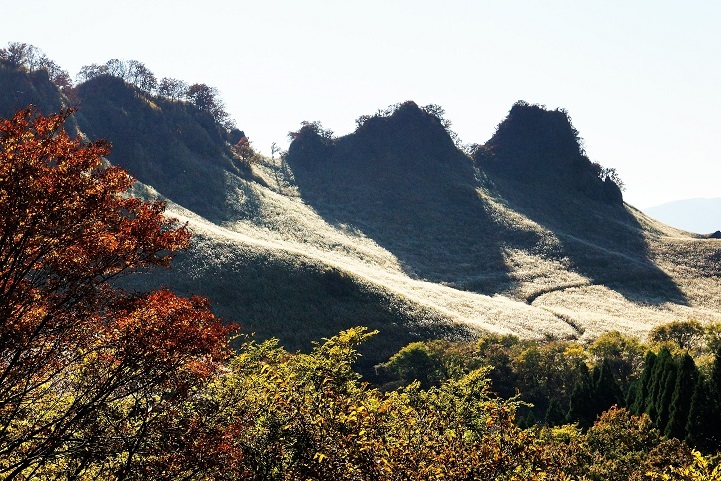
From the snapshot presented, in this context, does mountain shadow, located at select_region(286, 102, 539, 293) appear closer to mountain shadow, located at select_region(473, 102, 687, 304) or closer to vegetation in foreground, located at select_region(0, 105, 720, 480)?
mountain shadow, located at select_region(473, 102, 687, 304)

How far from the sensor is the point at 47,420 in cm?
1565

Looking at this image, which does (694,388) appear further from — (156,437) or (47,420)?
(47,420)

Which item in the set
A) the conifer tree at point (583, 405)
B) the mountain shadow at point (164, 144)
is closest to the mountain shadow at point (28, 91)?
the mountain shadow at point (164, 144)

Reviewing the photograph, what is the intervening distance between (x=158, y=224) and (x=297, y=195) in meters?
139

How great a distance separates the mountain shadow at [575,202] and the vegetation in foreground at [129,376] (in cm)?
10395

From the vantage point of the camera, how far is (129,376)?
13836mm

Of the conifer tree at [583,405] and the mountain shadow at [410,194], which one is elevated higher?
the mountain shadow at [410,194]

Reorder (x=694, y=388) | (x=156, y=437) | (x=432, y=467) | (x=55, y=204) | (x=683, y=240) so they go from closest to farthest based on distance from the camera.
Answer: (x=55, y=204) < (x=432, y=467) < (x=156, y=437) < (x=694, y=388) < (x=683, y=240)

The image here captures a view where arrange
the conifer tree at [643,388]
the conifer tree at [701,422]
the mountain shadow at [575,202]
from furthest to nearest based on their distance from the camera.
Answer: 1. the mountain shadow at [575,202]
2. the conifer tree at [643,388]
3. the conifer tree at [701,422]

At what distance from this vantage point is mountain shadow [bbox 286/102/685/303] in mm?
123500

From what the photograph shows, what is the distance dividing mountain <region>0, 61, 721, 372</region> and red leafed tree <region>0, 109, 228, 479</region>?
46.1 metres

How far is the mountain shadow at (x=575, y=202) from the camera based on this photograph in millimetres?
118062

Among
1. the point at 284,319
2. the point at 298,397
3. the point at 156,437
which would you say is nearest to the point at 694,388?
the point at 298,397

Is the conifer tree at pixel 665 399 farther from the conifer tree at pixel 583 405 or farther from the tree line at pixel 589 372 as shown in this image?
the conifer tree at pixel 583 405
